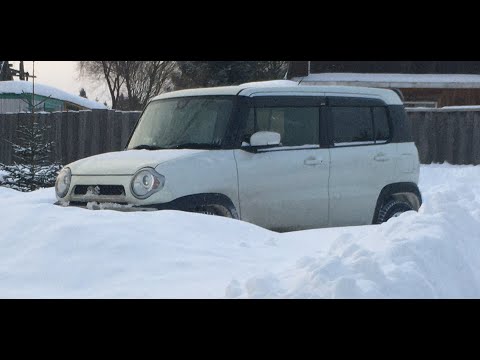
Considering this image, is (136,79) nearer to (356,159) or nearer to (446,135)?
(446,135)

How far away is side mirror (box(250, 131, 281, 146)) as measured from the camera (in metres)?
7.26

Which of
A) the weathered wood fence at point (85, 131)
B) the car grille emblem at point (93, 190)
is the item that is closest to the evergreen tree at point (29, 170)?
the weathered wood fence at point (85, 131)

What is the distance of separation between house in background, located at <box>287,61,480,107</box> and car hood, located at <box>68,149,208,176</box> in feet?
54.7

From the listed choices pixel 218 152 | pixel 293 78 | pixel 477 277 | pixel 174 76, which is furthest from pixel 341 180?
pixel 174 76

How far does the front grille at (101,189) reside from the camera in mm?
6941

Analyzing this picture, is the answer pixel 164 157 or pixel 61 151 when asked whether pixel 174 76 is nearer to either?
pixel 61 151

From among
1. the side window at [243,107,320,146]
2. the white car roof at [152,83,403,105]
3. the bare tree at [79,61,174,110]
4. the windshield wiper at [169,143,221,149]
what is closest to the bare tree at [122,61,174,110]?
the bare tree at [79,61,174,110]

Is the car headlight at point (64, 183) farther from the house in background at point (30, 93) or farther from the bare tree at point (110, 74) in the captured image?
the bare tree at point (110, 74)

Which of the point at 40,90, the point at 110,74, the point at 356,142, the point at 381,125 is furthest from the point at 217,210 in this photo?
the point at 110,74

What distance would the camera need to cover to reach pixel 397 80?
2353cm

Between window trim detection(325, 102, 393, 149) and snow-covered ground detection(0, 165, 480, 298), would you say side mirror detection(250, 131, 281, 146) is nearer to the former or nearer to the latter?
window trim detection(325, 102, 393, 149)

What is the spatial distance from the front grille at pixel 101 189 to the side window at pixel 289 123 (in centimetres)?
138

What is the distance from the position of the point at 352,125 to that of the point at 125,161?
8.80 ft

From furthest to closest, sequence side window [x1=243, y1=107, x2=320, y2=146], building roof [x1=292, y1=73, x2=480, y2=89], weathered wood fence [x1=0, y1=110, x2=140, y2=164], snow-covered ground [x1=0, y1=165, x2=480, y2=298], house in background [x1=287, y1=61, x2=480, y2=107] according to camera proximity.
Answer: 1. house in background [x1=287, y1=61, x2=480, y2=107]
2. building roof [x1=292, y1=73, x2=480, y2=89]
3. weathered wood fence [x1=0, y1=110, x2=140, y2=164]
4. side window [x1=243, y1=107, x2=320, y2=146]
5. snow-covered ground [x1=0, y1=165, x2=480, y2=298]
